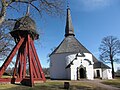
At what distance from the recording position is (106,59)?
53.4 meters

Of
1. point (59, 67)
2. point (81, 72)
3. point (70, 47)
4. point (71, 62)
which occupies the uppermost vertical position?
point (70, 47)

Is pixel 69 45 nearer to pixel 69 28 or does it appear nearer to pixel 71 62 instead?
A: pixel 71 62

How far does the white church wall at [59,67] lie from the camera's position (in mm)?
37938

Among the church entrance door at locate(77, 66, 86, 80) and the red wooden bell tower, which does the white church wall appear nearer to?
the church entrance door at locate(77, 66, 86, 80)

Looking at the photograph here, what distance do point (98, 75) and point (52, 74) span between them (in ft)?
37.2

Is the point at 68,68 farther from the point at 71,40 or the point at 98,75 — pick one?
the point at 98,75

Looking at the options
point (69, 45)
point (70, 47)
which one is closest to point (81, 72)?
point (70, 47)

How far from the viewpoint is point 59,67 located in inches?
1524

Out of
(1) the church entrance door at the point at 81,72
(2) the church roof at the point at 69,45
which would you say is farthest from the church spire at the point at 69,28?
(1) the church entrance door at the point at 81,72

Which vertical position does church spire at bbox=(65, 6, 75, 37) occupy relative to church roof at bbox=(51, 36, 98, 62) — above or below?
above

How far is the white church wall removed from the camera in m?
37.9

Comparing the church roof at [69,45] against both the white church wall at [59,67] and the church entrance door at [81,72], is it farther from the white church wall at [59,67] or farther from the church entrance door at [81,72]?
the church entrance door at [81,72]

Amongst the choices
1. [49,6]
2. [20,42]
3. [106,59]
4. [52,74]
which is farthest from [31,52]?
[106,59]

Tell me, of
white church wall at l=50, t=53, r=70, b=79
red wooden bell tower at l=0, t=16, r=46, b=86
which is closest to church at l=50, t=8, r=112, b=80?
white church wall at l=50, t=53, r=70, b=79
